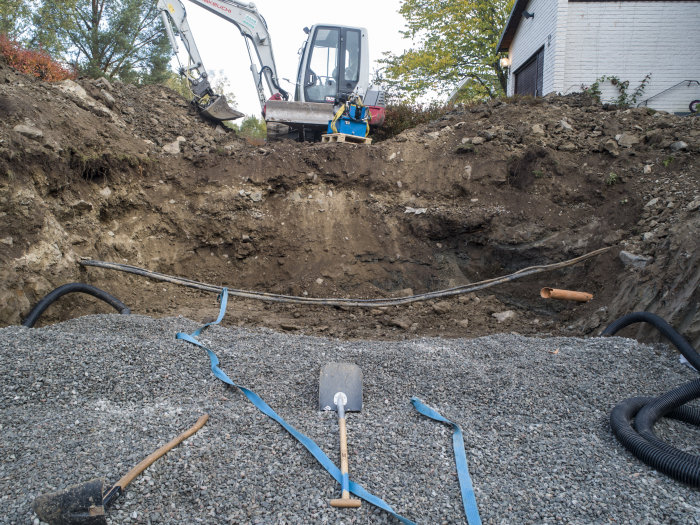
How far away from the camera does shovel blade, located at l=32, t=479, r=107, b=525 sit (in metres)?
1.95

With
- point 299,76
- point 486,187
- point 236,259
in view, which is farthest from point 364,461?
point 299,76

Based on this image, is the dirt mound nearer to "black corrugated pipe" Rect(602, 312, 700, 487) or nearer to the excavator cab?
"black corrugated pipe" Rect(602, 312, 700, 487)

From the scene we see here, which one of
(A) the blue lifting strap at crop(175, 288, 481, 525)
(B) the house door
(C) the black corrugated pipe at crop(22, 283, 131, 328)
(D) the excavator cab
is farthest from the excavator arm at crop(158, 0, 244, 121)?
(B) the house door

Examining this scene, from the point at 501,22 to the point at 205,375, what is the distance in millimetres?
19586

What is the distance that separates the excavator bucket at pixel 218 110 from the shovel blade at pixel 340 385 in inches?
294

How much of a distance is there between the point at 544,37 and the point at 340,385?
13011 millimetres

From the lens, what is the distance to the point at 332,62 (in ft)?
34.5

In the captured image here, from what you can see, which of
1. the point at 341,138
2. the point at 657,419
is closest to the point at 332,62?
the point at 341,138

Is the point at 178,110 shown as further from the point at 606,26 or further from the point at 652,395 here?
the point at 606,26

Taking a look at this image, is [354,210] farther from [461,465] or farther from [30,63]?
[30,63]

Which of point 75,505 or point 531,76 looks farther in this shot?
point 531,76

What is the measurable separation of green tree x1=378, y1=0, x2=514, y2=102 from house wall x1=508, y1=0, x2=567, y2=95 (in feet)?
10.7

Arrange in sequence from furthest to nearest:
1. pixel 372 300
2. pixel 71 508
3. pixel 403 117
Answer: pixel 403 117, pixel 372 300, pixel 71 508

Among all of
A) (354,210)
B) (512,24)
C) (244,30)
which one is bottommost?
→ (354,210)
